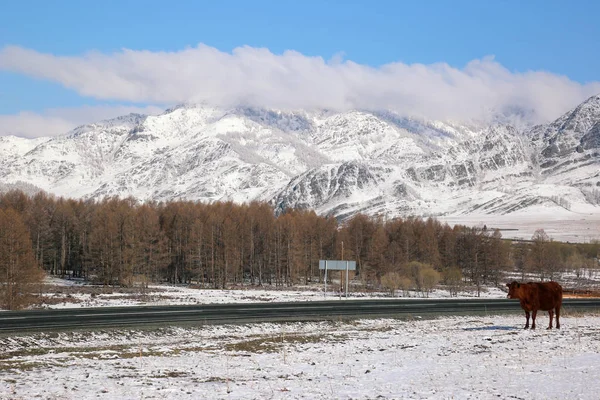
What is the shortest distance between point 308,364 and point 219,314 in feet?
70.8

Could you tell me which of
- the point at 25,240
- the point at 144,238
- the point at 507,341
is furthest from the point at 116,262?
the point at 507,341

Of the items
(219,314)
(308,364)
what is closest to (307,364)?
(308,364)

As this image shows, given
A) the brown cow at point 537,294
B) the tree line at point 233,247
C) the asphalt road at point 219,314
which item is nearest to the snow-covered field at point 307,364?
the brown cow at point 537,294

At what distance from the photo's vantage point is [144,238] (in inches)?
4070

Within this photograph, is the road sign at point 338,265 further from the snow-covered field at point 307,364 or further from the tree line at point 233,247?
the tree line at point 233,247

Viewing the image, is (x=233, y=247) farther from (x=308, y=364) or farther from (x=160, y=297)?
(x=308, y=364)

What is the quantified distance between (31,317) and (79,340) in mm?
10049

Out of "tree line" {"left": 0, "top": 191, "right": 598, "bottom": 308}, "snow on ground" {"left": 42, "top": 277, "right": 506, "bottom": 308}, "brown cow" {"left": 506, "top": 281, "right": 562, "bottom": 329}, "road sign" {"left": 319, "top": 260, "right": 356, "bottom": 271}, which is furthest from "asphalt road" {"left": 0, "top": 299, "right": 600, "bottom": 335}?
"tree line" {"left": 0, "top": 191, "right": 598, "bottom": 308}

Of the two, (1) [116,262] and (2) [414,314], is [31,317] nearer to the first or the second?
(2) [414,314]

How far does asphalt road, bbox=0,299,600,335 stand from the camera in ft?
118

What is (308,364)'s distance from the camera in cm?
2200

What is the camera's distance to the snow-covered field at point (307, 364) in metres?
16.7

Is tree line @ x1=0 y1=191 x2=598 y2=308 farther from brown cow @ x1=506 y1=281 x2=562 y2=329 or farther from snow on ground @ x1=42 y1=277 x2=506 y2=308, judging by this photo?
brown cow @ x1=506 y1=281 x2=562 y2=329

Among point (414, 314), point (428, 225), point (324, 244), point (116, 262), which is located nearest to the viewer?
point (414, 314)
